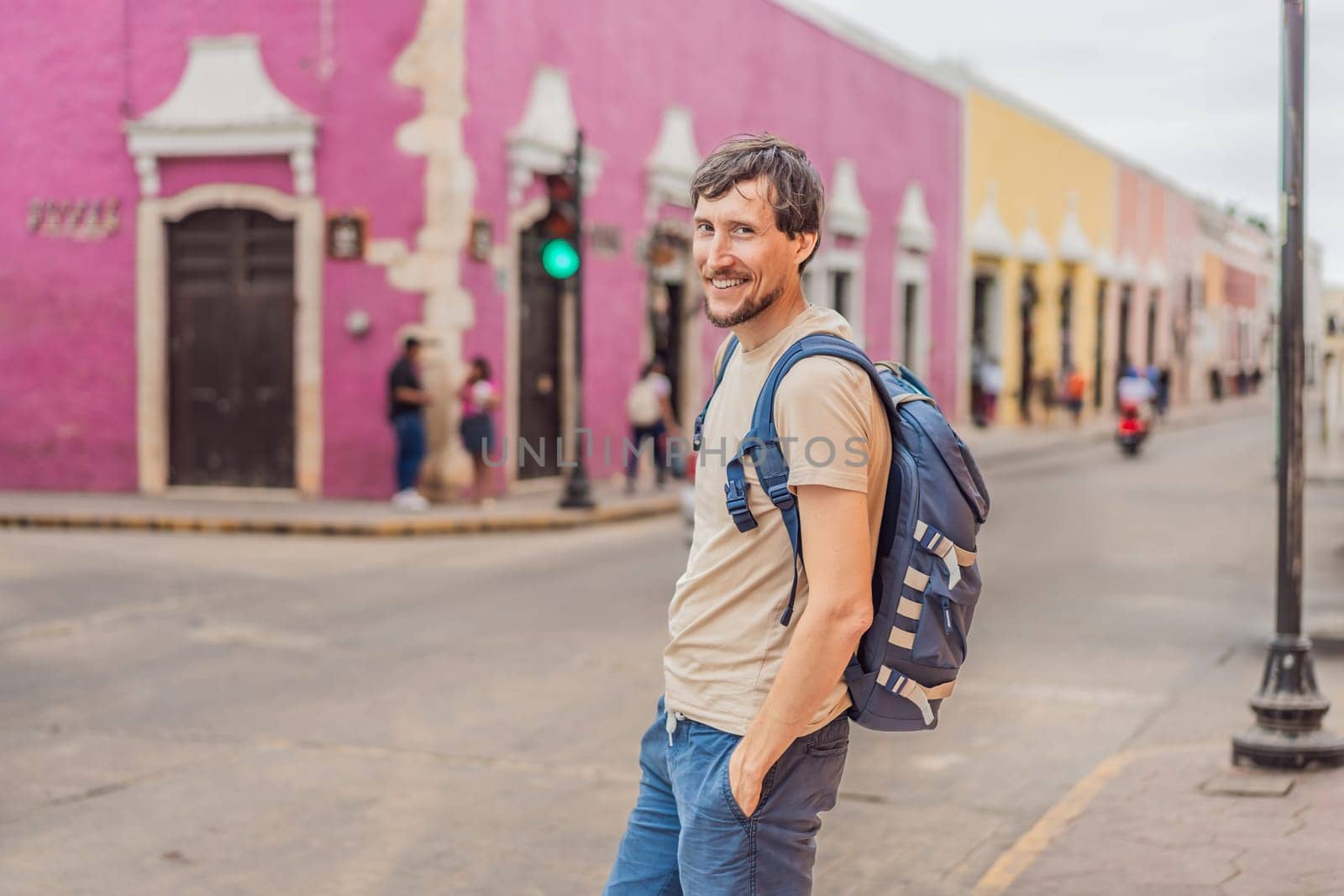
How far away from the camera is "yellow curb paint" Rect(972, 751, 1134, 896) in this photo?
15.4ft

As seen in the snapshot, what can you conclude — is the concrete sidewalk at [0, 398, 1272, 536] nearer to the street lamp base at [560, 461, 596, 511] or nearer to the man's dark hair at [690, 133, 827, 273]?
the street lamp base at [560, 461, 596, 511]

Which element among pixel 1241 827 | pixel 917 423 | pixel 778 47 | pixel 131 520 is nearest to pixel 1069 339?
pixel 778 47

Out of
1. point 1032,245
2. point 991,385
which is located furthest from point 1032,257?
point 991,385

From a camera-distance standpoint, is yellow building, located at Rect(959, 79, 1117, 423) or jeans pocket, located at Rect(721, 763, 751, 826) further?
yellow building, located at Rect(959, 79, 1117, 423)

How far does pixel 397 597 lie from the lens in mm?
10500

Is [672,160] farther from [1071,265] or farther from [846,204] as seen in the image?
[1071,265]

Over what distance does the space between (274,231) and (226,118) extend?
1252 mm

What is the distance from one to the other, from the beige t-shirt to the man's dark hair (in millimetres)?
170

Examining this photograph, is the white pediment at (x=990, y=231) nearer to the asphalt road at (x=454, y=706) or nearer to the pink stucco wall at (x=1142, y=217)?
the pink stucco wall at (x=1142, y=217)

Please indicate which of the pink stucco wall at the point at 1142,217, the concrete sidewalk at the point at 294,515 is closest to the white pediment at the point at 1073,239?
the pink stucco wall at the point at 1142,217

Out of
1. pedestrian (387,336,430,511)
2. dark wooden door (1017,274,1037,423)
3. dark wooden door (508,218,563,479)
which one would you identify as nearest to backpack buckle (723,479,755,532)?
pedestrian (387,336,430,511)

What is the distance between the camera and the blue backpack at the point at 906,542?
2.54m

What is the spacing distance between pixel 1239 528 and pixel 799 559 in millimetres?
13244

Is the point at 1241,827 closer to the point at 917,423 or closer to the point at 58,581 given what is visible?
the point at 917,423
